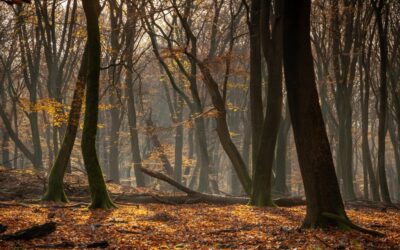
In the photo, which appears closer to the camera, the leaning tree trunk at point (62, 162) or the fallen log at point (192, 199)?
the leaning tree trunk at point (62, 162)

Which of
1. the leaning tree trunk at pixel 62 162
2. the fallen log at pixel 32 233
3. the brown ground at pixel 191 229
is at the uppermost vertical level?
the leaning tree trunk at pixel 62 162

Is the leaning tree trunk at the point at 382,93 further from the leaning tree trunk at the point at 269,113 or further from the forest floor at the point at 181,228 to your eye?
the leaning tree trunk at the point at 269,113

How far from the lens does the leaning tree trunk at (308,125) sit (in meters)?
9.02

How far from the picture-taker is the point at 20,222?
1011 cm

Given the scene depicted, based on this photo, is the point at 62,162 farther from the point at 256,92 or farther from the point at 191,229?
the point at 256,92

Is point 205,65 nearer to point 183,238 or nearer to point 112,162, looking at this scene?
point 183,238

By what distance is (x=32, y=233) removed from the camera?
8.09 m

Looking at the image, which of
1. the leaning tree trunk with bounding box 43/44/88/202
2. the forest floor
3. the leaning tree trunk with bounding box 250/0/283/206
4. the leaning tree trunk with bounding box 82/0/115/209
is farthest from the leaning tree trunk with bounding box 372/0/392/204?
the leaning tree trunk with bounding box 43/44/88/202

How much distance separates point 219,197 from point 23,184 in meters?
7.70

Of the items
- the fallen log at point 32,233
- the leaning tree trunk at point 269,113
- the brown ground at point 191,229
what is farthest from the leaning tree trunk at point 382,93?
the fallen log at point 32,233

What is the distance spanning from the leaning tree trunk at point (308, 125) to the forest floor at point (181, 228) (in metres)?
0.58

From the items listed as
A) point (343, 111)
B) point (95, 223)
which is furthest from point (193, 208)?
point (343, 111)

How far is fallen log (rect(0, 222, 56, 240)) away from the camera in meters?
7.77

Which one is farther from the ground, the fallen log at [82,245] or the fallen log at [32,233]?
the fallen log at [32,233]
